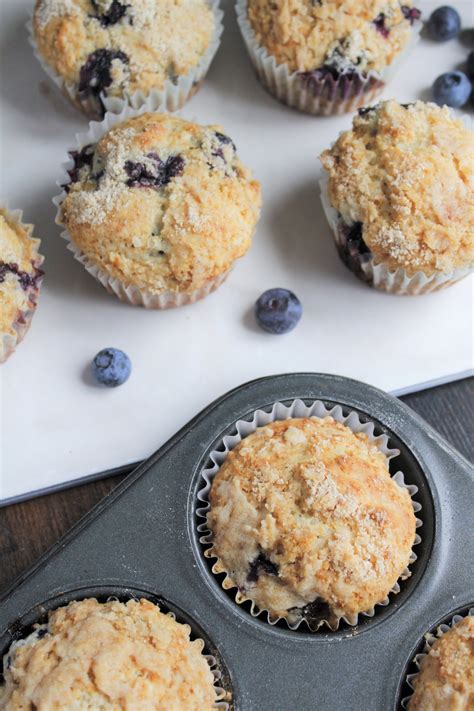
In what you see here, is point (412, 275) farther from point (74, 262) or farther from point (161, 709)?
point (161, 709)

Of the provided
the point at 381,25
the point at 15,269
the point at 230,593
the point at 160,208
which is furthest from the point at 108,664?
the point at 381,25

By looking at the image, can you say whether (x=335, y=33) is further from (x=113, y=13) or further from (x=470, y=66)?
(x=113, y=13)

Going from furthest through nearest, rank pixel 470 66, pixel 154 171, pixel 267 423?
1. pixel 470 66
2. pixel 154 171
3. pixel 267 423

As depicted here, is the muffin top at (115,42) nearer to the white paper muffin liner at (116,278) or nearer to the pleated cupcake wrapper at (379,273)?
the white paper muffin liner at (116,278)

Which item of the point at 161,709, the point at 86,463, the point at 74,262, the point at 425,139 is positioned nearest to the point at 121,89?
the point at 74,262

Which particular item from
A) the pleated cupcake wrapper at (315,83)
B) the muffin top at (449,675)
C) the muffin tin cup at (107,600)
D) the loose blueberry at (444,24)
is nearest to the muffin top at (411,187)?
the pleated cupcake wrapper at (315,83)

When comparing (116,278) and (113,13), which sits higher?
→ (113,13)
